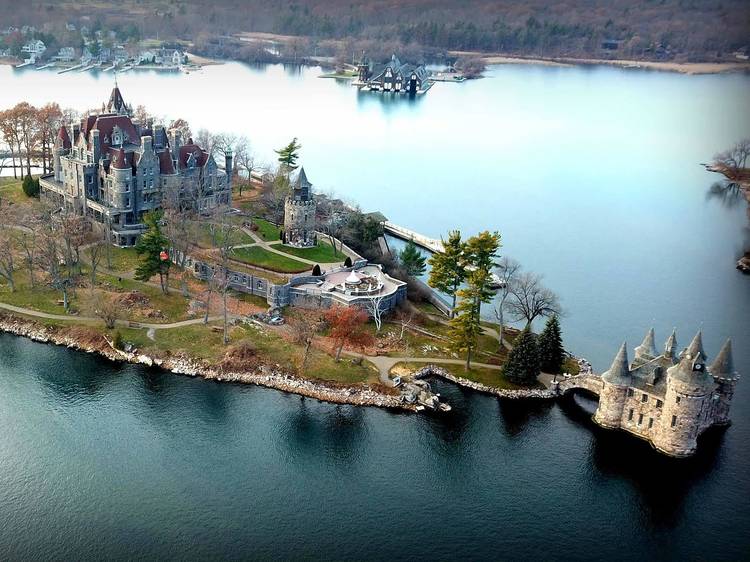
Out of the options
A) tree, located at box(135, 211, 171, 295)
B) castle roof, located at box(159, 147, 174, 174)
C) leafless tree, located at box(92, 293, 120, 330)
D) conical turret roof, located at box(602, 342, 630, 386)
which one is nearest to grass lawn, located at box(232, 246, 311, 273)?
tree, located at box(135, 211, 171, 295)


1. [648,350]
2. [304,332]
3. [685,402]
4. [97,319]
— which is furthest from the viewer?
[97,319]

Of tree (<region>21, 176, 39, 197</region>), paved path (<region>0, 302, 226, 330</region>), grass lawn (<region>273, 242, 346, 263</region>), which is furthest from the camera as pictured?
tree (<region>21, 176, 39, 197</region>)

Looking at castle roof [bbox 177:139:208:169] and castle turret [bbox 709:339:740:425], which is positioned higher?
castle roof [bbox 177:139:208:169]

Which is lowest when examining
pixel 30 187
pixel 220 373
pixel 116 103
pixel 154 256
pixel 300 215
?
pixel 220 373

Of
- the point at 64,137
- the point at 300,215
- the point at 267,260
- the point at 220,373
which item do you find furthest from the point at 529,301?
the point at 64,137

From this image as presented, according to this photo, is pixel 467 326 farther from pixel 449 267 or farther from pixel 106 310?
pixel 106 310

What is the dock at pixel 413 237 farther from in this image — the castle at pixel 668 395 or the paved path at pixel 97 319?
the castle at pixel 668 395

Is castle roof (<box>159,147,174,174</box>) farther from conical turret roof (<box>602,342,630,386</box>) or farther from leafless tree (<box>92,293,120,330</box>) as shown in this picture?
conical turret roof (<box>602,342,630,386</box>)

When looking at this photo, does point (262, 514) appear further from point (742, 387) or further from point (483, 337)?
point (742, 387)
